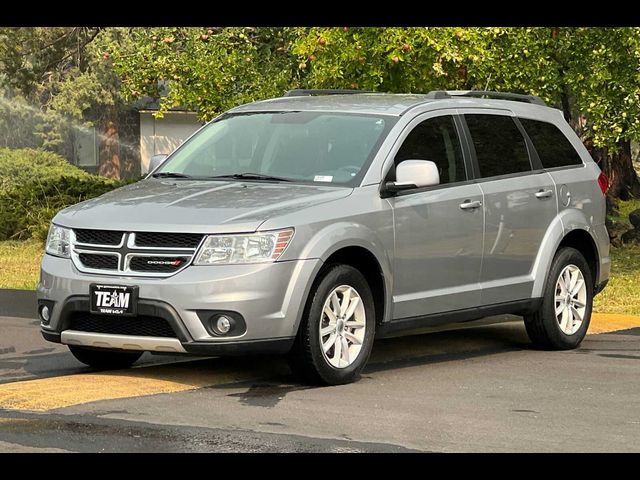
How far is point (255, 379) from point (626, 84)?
9011 millimetres

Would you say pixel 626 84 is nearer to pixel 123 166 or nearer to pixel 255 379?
pixel 255 379

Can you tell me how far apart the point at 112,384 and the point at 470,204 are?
9.53ft

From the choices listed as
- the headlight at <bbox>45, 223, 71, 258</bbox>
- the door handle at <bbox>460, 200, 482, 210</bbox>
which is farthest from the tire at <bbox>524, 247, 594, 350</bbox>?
the headlight at <bbox>45, 223, 71, 258</bbox>

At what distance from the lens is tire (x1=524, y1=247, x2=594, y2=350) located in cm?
1093

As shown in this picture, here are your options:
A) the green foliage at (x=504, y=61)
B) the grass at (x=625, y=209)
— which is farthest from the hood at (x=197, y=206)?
the grass at (x=625, y=209)

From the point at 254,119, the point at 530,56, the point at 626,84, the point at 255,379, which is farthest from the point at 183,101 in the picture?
the point at 255,379

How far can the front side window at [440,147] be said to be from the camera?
9922 mm

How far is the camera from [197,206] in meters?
8.88

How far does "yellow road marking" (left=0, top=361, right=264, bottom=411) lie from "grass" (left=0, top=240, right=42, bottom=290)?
657 cm

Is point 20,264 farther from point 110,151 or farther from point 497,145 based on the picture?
point 110,151

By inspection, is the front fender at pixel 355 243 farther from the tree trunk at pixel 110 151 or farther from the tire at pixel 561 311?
the tree trunk at pixel 110 151

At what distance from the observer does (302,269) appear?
870cm

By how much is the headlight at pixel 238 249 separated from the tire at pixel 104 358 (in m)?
1.33

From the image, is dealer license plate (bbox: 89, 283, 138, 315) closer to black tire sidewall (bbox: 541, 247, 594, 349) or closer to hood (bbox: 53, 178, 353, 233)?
hood (bbox: 53, 178, 353, 233)
